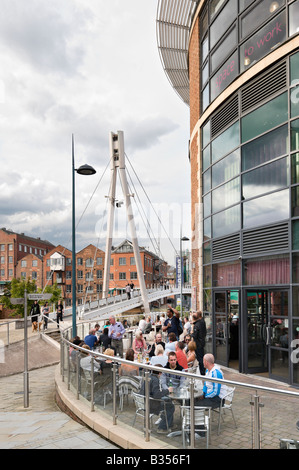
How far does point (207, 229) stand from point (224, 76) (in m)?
4.78

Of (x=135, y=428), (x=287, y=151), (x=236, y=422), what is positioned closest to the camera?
(x=236, y=422)

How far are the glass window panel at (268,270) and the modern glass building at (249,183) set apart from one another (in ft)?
0.08

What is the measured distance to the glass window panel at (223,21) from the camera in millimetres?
12164

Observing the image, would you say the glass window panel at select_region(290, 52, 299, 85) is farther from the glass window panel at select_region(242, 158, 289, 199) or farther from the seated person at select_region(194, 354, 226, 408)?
the seated person at select_region(194, 354, 226, 408)

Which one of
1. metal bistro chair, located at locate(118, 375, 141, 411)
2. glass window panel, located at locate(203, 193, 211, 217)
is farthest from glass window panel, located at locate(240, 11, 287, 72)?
metal bistro chair, located at locate(118, 375, 141, 411)

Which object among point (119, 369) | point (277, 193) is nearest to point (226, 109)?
point (277, 193)

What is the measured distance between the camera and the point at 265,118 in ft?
34.8

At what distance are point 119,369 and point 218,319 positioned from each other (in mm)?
7009

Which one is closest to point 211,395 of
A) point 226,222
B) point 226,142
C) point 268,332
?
point 268,332

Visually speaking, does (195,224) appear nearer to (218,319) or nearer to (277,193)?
(218,319)

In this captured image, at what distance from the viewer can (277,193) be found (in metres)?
10.1

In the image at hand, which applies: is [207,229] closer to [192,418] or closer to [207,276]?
[207,276]

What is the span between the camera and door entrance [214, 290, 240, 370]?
11.8 m
